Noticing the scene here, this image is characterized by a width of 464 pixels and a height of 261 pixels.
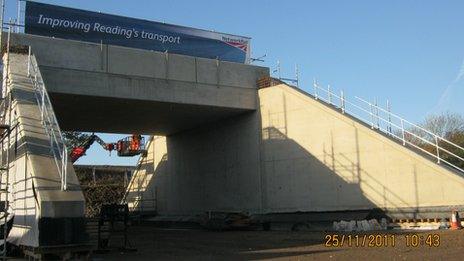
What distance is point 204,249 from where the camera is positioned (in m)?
19.5

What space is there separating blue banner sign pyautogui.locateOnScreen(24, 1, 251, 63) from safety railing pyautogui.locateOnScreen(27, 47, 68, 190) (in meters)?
6.45

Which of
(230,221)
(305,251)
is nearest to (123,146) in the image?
(230,221)

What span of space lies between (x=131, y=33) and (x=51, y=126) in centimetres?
1415

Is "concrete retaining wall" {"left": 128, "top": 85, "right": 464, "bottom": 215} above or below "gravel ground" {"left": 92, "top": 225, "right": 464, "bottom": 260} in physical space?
above

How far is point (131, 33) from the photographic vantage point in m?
31.9

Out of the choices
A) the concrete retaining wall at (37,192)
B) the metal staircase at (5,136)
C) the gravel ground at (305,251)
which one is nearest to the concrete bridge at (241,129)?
the metal staircase at (5,136)

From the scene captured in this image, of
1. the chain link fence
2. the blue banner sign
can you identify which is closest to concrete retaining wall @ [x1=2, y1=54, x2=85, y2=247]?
the blue banner sign

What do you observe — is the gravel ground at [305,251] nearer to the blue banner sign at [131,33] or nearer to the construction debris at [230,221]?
the construction debris at [230,221]

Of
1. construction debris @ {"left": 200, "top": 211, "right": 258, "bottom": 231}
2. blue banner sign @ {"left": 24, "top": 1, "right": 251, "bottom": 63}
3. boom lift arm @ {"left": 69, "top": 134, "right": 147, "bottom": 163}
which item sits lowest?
construction debris @ {"left": 200, "top": 211, "right": 258, "bottom": 231}

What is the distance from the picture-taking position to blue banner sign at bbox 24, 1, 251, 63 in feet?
96.7

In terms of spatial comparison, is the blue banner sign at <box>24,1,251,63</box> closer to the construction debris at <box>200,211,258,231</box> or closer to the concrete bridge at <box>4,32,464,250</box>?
the concrete bridge at <box>4,32,464,250</box>

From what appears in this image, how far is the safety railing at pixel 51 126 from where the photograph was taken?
16.0 metres

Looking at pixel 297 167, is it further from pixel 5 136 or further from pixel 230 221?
pixel 5 136
